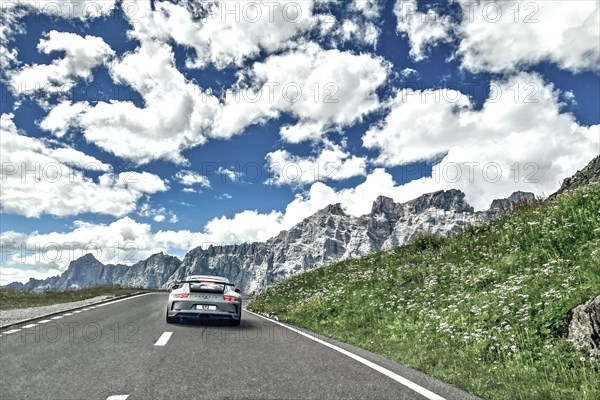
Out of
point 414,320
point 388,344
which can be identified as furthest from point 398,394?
point 414,320

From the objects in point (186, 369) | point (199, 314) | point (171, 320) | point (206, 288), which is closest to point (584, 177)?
point (206, 288)

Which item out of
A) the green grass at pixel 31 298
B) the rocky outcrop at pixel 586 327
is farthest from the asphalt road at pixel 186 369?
the green grass at pixel 31 298

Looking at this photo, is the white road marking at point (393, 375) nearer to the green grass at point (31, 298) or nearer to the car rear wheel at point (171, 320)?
the car rear wheel at point (171, 320)

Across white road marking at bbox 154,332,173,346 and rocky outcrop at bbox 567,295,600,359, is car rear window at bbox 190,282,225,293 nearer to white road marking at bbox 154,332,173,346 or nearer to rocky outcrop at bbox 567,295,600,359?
white road marking at bbox 154,332,173,346

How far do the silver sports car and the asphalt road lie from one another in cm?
190

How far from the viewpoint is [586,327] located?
7242 mm

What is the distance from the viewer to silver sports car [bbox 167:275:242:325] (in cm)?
1298

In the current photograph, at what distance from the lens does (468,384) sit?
20.8 feet

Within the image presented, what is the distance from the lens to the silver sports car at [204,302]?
13.0m

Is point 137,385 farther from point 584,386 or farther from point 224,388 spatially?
point 584,386

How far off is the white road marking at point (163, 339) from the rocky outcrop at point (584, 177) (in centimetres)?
1906

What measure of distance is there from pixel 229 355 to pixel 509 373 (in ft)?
15.8

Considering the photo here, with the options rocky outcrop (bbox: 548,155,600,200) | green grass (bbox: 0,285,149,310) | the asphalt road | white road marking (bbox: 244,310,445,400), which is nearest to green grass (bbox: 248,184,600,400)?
white road marking (bbox: 244,310,445,400)

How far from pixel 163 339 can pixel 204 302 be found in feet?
10.7
